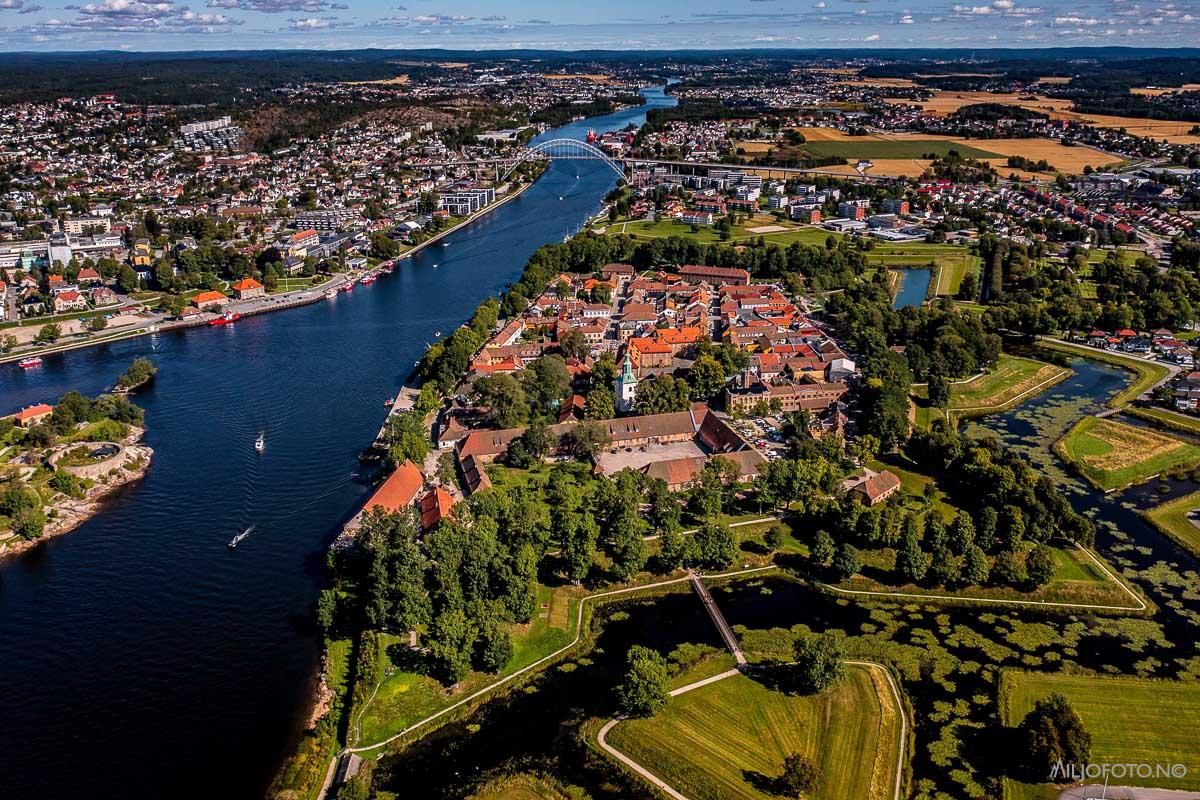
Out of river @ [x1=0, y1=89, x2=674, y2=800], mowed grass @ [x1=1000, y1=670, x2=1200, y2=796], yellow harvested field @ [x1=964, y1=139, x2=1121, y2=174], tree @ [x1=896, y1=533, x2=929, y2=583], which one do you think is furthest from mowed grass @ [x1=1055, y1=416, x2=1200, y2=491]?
yellow harvested field @ [x1=964, y1=139, x2=1121, y2=174]

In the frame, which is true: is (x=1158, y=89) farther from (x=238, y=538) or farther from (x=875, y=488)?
(x=238, y=538)

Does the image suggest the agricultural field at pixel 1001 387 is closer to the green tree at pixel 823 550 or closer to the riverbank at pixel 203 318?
the green tree at pixel 823 550

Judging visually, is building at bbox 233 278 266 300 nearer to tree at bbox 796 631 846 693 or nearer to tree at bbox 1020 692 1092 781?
tree at bbox 796 631 846 693

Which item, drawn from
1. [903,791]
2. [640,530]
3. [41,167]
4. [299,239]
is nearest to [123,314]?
[299,239]

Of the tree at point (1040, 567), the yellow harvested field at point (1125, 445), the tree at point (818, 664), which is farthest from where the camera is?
the yellow harvested field at point (1125, 445)

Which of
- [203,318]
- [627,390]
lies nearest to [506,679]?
[627,390]

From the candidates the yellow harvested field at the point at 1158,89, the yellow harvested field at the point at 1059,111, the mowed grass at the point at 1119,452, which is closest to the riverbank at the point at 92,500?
the mowed grass at the point at 1119,452

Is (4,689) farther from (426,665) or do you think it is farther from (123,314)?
(123,314)
